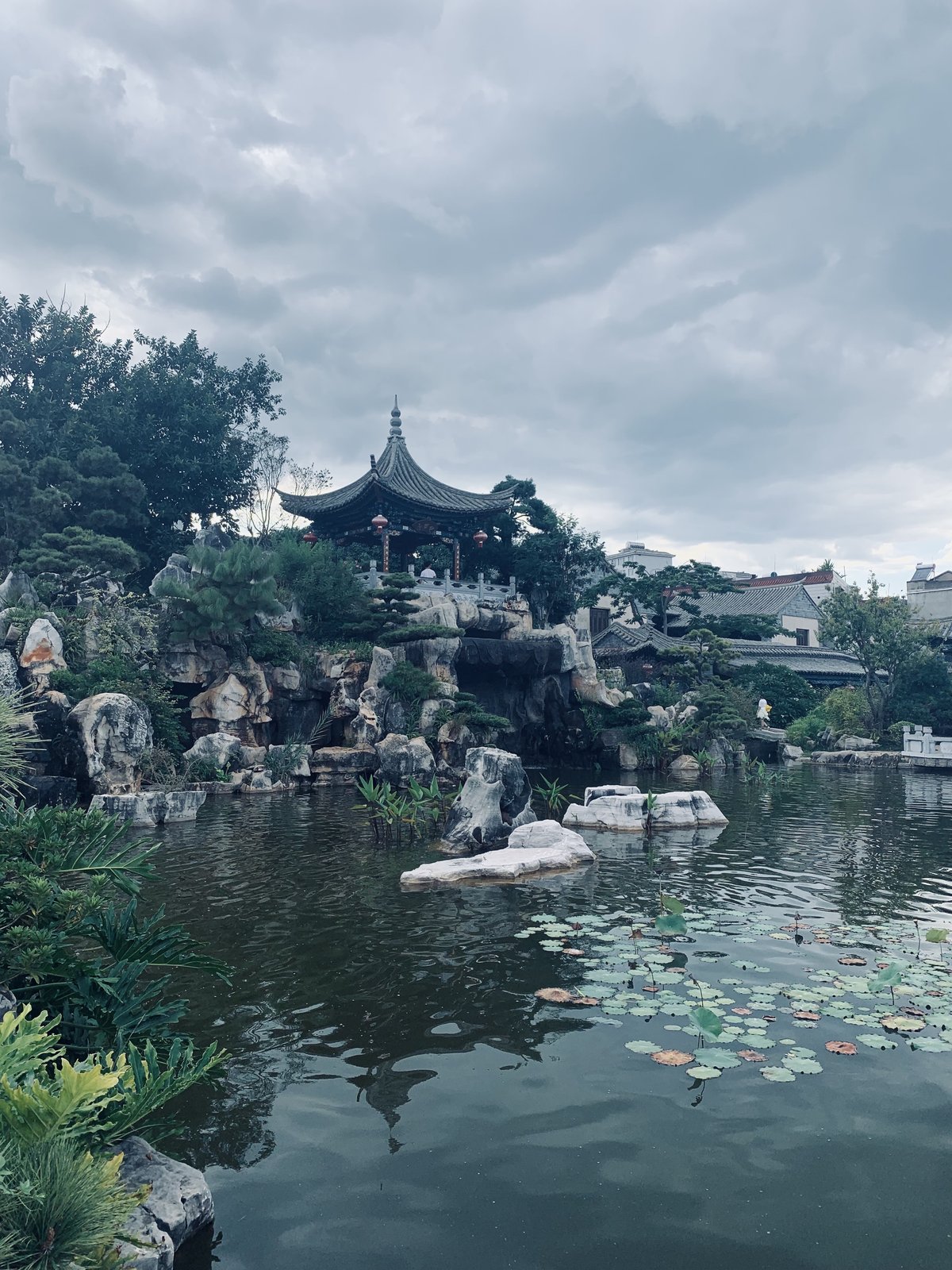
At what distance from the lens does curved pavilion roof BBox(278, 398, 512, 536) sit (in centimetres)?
3172

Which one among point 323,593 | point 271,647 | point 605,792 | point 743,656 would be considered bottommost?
point 605,792

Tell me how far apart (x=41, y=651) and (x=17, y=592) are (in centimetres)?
334

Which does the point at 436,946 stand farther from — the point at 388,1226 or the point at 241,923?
the point at 388,1226

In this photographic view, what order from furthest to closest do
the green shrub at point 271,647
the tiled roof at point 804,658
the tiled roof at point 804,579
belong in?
the tiled roof at point 804,579 → the tiled roof at point 804,658 → the green shrub at point 271,647

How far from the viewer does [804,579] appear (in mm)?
52875

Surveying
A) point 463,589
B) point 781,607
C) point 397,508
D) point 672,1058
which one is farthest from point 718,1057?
point 781,607

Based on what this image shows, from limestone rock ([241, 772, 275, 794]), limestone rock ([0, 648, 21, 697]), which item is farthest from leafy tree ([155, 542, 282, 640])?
limestone rock ([241, 772, 275, 794])

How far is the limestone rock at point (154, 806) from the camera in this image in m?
14.8

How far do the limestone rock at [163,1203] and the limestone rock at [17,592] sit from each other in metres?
20.0

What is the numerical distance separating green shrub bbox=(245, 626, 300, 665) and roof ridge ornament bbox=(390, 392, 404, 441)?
14.8 metres

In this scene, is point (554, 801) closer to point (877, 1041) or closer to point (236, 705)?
point (236, 705)

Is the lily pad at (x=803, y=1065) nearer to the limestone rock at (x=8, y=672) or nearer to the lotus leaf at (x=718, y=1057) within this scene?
the lotus leaf at (x=718, y=1057)

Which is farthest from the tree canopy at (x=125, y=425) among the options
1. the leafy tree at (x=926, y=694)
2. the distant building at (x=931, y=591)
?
the distant building at (x=931, y=591)

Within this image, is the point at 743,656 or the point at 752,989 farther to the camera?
the point at 743,656
